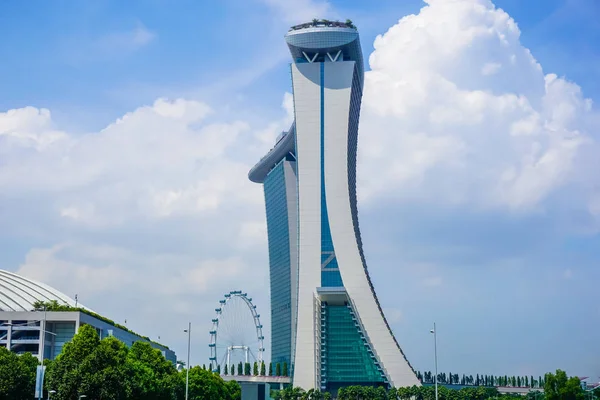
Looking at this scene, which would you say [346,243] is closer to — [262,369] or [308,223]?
[308,223]

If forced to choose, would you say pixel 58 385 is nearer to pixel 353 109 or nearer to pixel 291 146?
pixel 353 109

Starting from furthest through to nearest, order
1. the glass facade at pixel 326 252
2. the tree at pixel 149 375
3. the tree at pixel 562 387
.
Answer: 1. the glass facade at pixel 326 252
2. the tree at pixel 562 387
3. the tree at pixel 149 375

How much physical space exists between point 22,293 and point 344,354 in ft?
164

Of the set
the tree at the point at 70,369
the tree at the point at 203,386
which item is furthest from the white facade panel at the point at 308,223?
the tree at the point at 70,369

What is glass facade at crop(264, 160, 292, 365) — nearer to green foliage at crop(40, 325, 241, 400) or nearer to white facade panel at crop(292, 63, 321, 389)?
white facade panel at crop(292, 63, 321, 389)

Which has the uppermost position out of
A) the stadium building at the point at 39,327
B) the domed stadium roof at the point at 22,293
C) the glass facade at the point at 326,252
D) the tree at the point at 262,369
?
the glass facade at the point at 326,252

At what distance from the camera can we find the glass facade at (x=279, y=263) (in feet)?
520

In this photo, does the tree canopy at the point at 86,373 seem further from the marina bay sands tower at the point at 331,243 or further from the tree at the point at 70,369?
the marina bay sands tower at the point at 331,243

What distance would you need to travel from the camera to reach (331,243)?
131 meters

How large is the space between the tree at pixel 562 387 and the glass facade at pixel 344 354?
3969 cm

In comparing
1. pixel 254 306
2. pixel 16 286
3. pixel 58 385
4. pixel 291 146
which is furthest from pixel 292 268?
pixel 58 385

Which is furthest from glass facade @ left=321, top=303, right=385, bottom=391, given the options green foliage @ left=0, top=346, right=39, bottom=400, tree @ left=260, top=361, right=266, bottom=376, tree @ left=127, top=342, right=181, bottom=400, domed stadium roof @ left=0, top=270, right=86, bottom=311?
green foliage @ left=0, top=346, right=39, bottom=400

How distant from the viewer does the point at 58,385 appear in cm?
6362

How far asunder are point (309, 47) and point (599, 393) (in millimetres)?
69115
